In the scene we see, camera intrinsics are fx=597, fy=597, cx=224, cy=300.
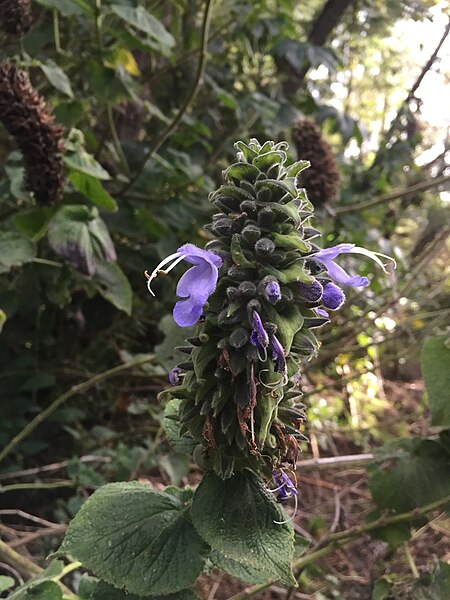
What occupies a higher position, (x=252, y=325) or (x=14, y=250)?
(x=252, y=325)

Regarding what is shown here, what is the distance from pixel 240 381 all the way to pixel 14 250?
765 millimetres

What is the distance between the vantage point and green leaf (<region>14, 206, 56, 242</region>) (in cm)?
132

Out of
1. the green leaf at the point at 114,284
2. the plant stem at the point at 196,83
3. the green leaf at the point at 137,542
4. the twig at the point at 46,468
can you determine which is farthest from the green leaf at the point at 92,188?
the green leaf at the point at 137,542

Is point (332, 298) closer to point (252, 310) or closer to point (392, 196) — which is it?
point (252, 310)

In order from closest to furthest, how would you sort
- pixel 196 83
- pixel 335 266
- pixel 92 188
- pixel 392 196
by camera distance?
pixel 335 266, pixel 92 188, pixel 196 83, pixel 392 196

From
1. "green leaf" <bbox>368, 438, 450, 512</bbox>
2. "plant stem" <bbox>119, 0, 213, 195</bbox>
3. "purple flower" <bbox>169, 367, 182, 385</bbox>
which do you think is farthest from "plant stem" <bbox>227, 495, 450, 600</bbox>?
"plant stem" <bbox>119, 0, 213, 195</bbox>

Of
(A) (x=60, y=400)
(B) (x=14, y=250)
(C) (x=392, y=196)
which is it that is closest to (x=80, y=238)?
(B) (x=14, y=250)

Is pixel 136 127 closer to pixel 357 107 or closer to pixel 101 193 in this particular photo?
pixel 101 193

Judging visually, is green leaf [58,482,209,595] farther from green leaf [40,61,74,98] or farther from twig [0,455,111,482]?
green leaf [40,61,74,98]

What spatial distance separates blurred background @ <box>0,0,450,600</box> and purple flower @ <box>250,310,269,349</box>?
2.07 feet

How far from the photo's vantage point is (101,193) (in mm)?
1369

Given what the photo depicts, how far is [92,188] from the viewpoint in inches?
54.1

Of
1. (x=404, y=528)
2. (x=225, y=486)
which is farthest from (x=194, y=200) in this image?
(x=225, y=486)

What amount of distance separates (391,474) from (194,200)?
107 cm
